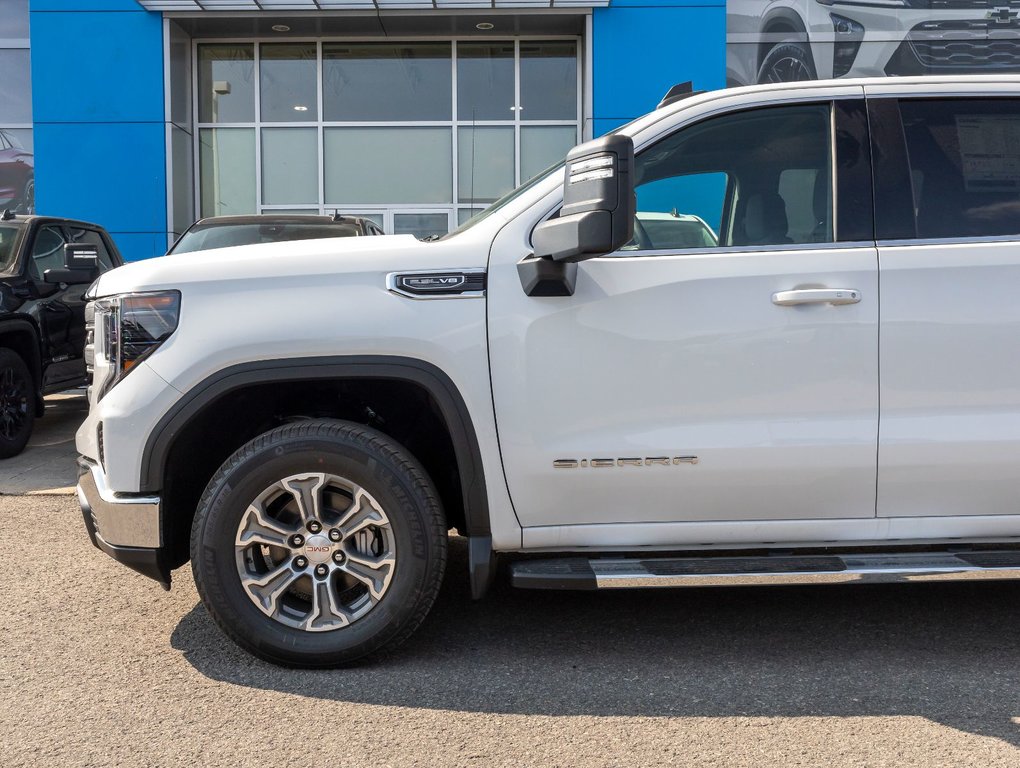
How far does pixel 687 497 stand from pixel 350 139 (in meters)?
13.7

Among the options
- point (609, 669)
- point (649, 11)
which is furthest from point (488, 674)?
point (649, 11)

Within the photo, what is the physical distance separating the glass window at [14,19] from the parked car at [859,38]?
10969 millimetres

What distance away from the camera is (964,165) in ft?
11.5

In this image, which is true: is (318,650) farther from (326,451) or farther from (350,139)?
(350,139)

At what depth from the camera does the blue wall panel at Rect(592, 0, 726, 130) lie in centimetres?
1469

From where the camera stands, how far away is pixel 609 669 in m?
3.47

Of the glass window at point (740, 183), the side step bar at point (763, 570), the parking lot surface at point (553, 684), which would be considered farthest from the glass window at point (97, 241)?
the side step bar at point (763, 570)

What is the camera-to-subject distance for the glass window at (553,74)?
1580 cm

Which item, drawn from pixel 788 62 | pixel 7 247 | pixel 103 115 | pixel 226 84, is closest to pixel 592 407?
pixel 7 247

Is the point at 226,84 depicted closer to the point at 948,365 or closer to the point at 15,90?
the point at 15,90

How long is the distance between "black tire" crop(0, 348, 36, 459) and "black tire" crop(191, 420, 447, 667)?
5.03m

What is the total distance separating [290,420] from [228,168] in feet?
44.7

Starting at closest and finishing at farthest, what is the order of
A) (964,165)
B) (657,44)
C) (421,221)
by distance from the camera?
(964,165), (657,44), (421,221)

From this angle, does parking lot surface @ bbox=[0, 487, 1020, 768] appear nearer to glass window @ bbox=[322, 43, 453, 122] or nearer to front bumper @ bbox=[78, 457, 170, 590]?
front bumper @ bbox=[78, 457, 170, 590]
